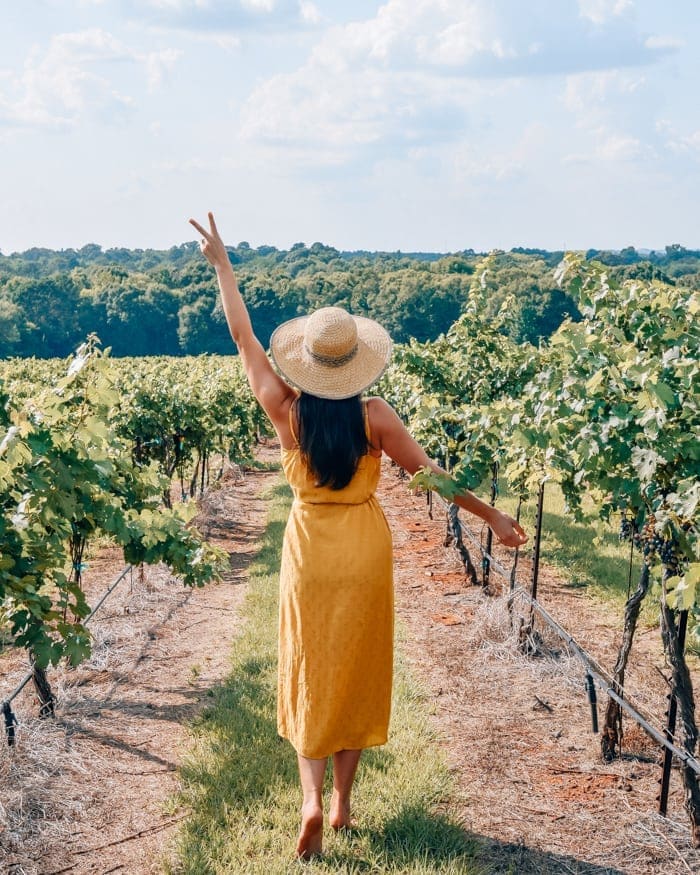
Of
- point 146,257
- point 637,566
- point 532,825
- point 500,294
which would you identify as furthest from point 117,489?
point 146,257

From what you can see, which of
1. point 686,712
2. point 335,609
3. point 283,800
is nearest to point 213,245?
point 335,609

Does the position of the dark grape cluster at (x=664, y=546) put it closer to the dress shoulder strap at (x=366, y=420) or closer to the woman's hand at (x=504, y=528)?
the woman's hand at (x=504, y=528)

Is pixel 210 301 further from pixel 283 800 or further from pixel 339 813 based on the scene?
pixel 339 813

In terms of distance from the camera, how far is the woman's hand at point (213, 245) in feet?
10.3

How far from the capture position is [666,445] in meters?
3.54

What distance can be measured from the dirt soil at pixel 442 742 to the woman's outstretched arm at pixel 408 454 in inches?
55.9

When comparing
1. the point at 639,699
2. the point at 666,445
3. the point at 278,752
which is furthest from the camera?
the point at 639,699

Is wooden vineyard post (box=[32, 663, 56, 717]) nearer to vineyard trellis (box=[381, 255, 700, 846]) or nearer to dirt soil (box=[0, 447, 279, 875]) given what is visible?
dirt soil (box=[0, 447, 279, 875])

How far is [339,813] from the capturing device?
3320mm

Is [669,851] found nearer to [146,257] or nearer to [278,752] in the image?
[278,752]

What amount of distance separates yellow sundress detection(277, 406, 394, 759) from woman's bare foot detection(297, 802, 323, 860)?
21 cm

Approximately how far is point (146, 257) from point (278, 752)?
127325 millimetres

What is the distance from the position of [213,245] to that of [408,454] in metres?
1.10

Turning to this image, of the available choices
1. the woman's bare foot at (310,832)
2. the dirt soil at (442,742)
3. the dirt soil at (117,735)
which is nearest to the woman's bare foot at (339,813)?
the woman's bare foot at (310,832)
